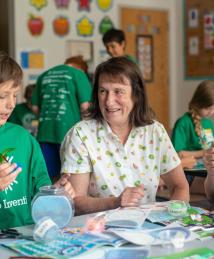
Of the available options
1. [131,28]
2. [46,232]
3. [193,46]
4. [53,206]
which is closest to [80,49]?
[131,28]

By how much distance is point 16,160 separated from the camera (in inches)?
77.1

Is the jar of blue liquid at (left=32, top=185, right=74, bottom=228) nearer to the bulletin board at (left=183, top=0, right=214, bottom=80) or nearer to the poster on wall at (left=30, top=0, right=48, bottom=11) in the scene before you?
the poster on wall at (left=30, top=0, right=48, bottom=11)

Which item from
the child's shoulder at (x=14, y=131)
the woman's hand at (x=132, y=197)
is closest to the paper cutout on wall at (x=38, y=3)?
the child's shoulder at (x=14, y=131)

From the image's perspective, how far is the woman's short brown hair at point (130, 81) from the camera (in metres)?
2.20

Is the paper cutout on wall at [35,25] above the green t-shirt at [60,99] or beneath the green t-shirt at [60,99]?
above

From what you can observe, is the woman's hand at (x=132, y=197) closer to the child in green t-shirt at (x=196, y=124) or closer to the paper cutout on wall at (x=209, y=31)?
the child in green t-shirt at (x=196, y=124)

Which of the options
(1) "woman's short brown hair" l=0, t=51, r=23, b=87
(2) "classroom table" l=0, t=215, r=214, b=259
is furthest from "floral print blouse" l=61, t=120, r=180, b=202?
(2) "classroom table" l=0, t=215, r=214, b=259

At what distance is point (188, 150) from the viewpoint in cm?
366

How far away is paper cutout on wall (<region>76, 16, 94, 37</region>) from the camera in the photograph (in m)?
6.88

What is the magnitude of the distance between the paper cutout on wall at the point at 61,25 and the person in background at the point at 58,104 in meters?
2.31

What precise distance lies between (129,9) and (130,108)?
527cm

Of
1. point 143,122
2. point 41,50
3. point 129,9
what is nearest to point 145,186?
point 143,122

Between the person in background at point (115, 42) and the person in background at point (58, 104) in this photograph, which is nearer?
Answer: the person in background at point (58, 104)

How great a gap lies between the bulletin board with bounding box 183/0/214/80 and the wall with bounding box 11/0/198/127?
140mm
